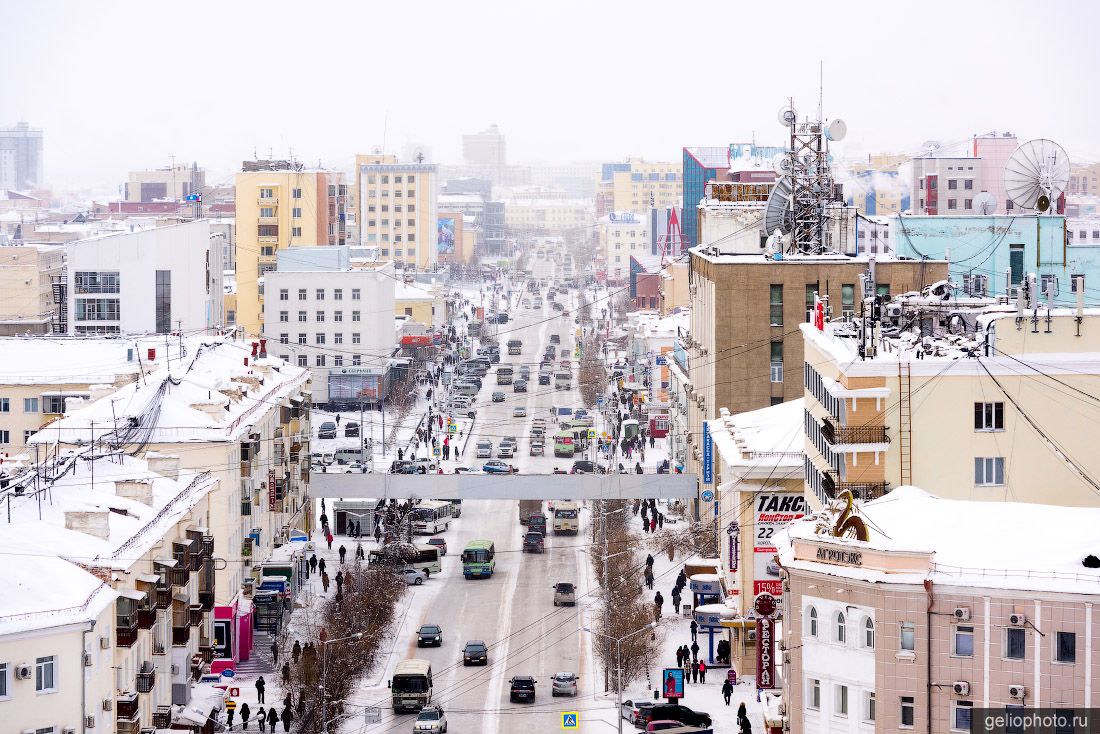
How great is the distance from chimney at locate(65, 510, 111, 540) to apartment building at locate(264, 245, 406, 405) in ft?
194

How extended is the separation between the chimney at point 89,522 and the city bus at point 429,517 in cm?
2692

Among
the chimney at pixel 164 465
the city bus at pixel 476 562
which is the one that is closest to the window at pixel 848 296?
the city bus at pixel 476 562

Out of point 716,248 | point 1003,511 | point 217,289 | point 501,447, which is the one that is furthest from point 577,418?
point 1003,511

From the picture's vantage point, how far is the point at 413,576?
54844 mm

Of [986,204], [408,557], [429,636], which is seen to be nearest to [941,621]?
[429,636]

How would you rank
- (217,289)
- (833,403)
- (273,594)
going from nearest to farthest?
(833,403)
(273,594)
(217,289)

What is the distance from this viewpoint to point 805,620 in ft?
92.3

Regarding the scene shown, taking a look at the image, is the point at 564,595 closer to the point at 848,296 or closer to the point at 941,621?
the point at 848,296

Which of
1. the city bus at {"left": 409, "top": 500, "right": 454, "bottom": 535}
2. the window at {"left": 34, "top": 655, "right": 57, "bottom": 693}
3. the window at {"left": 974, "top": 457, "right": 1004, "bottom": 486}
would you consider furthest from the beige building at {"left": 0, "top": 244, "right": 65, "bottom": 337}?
the window at {"left": 974, "top": 457, "right": 1004, "bottom": 486}

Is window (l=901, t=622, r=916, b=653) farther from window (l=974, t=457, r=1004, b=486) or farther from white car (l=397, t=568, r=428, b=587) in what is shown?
white car (l=397, t=568, r=428, b=587)

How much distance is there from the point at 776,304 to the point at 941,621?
27313mm

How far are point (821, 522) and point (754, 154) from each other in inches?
4183

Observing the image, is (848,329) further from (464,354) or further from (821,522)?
(464,354)

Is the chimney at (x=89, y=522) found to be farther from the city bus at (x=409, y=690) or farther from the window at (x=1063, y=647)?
the window at (x=1063, y=647)
